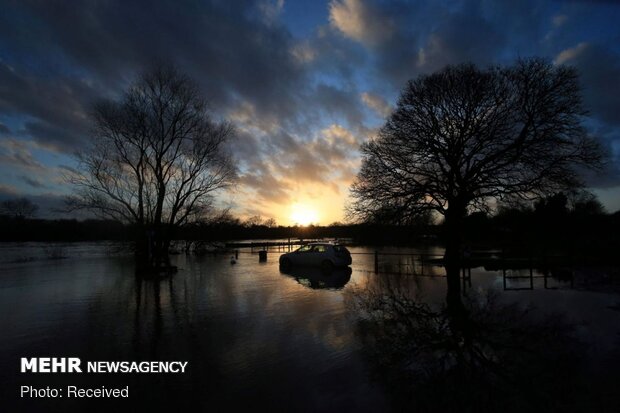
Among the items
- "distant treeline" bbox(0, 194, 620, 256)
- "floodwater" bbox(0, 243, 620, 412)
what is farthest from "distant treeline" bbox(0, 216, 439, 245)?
"floodwater" bbox(0, 243, 620, 412)

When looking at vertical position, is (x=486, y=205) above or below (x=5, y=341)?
above

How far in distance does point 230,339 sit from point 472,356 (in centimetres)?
456

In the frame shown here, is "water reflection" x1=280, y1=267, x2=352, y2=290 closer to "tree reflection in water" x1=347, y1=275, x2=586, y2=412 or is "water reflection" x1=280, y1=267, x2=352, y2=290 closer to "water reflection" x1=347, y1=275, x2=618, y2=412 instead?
"tree reflection in water" x1=347, y1=275, x2=586, y2=412

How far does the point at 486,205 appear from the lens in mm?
23906

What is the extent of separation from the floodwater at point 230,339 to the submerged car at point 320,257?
6454 millimetres

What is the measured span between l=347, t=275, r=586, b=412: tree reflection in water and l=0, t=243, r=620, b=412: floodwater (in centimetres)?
18

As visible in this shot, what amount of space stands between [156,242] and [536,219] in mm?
56223

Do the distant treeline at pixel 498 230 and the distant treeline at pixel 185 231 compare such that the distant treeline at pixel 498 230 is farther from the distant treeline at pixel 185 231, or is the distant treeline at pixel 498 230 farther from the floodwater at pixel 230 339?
the floodwater at pixel 230 339

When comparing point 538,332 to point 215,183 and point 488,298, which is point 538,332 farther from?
point 215,183

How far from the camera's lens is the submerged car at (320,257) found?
21.5 meters

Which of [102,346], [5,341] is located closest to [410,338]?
[102,346]

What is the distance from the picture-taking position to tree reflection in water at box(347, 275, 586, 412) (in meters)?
4.76

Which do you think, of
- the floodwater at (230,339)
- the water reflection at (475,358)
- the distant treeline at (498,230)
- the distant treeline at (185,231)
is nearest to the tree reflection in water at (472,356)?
the water reflection at (475,358)

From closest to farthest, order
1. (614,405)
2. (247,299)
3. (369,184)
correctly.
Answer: (614,405)
(247,299)
(369,184)
